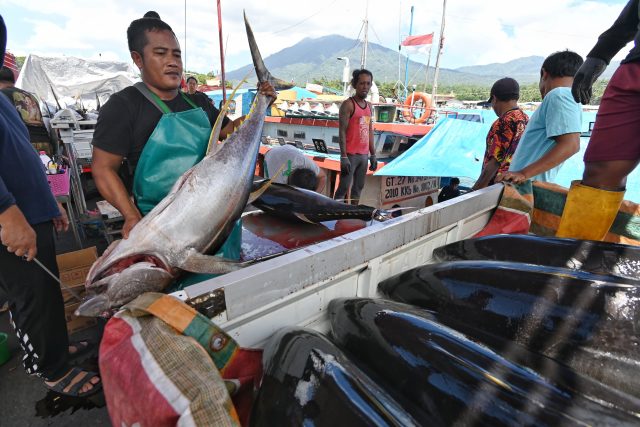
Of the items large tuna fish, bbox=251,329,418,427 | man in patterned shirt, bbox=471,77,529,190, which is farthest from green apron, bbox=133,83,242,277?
man in patterned shirt, bbox=471,77,529,190

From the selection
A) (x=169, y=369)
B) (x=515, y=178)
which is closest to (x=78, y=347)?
(x=169, y=369)

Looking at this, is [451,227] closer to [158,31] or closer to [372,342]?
[372,342]

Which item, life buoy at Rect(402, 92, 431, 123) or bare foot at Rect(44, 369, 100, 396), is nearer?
bare foot at Rect(44, 369, 100, 396)

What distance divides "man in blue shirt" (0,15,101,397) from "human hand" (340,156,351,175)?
4291 mm

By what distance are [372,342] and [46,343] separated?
2.40 metres

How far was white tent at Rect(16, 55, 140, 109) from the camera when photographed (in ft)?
54.4

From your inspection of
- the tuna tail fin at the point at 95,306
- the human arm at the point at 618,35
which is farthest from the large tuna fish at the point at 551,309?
the human arm at the point at 618,35

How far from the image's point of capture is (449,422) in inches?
33.3

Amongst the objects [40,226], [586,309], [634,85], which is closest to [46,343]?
[40,226]

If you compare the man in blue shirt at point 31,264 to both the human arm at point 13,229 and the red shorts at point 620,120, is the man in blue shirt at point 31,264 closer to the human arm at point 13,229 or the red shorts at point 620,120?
the human arm at point 13,229

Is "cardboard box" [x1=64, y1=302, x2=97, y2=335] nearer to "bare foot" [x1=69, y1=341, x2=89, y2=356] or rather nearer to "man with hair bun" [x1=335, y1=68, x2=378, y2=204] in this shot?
"bare foot" [x1=69, y1=341, x2=89, y2=356]

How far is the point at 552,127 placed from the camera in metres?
2.51

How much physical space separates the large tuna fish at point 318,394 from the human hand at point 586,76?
8.21ft

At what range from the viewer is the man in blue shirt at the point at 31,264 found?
6.41ft
